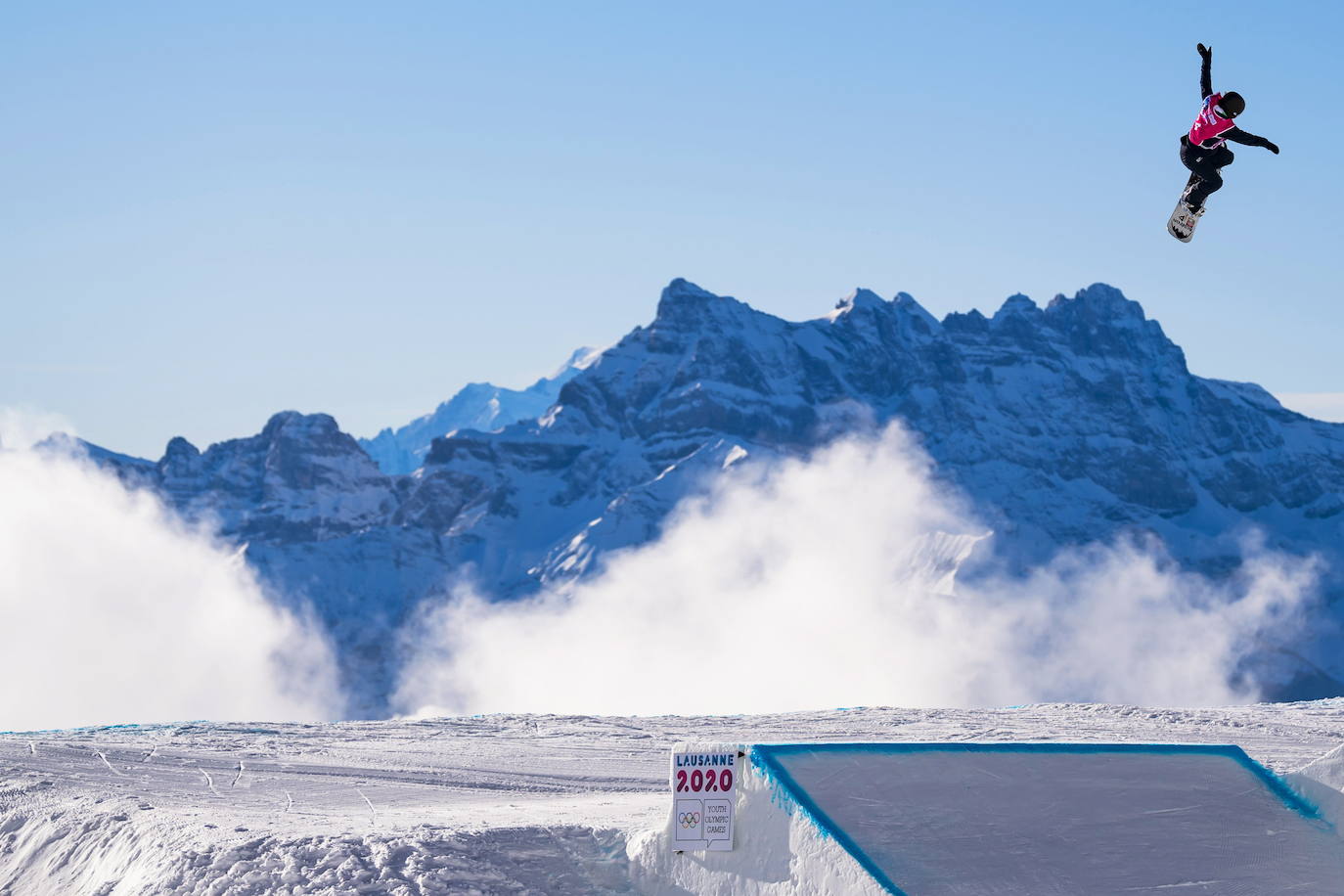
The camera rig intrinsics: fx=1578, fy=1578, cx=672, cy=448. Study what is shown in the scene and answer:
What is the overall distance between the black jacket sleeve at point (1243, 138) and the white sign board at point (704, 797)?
759 centimetres

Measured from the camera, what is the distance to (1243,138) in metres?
14.5

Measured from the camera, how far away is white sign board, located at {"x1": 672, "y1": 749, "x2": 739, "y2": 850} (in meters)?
15.9

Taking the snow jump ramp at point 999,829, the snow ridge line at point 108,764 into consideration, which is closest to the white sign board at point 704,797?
the snow jump ramp at point 999,829

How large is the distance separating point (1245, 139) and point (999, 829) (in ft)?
23.2

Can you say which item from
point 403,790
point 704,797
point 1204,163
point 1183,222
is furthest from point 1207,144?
point 403,790

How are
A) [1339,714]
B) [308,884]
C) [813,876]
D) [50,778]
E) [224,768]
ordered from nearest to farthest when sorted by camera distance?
[813,876] < [308,884] < [50,778] < [224,768] < [1339,714]

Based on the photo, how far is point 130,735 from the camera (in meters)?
30.9

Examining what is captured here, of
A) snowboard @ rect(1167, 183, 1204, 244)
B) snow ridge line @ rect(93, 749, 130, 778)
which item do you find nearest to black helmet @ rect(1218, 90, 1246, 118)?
snowboard @ rect(1167, 183, 1204, 244)

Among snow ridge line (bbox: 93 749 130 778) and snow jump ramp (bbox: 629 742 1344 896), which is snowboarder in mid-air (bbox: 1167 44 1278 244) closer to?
snow jump ramp (bbox: 629 742 1344 896)

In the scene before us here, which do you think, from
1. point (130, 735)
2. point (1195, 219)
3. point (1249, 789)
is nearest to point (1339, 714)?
point (1249, 789)

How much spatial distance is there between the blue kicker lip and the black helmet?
22.4ft

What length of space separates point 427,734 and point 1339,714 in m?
19.6

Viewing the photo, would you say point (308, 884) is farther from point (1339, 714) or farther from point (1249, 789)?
point (1339, 714)

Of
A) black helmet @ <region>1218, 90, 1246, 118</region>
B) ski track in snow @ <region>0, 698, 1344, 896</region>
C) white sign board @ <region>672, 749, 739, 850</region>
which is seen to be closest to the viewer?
black helmet @ <region>1218, 90, 1246, 118</region>
